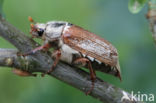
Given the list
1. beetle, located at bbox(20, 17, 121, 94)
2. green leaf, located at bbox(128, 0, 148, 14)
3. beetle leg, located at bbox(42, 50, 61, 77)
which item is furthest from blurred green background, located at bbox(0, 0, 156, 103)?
green leaf, located at bbox(128, 0, 148, 14)

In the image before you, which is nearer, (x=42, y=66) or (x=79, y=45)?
(x=42, y=66)

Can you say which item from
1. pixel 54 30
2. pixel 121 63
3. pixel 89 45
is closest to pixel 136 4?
pixel 89 45

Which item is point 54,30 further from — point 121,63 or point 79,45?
point 121,63

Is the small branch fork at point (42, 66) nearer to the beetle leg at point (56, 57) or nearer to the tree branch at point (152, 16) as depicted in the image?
the beetle leg at point (56, 57)

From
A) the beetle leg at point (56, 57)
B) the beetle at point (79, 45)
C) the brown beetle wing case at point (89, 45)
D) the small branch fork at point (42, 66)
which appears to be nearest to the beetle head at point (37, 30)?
the beetle at point (79, 45)

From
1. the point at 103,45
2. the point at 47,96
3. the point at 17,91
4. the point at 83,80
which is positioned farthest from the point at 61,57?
the point at 17,91

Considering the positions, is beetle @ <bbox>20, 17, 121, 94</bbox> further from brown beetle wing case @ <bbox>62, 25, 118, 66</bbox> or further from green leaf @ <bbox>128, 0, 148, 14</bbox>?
green leaf @ <bbox>128, 0, 148, 14</bbox>
